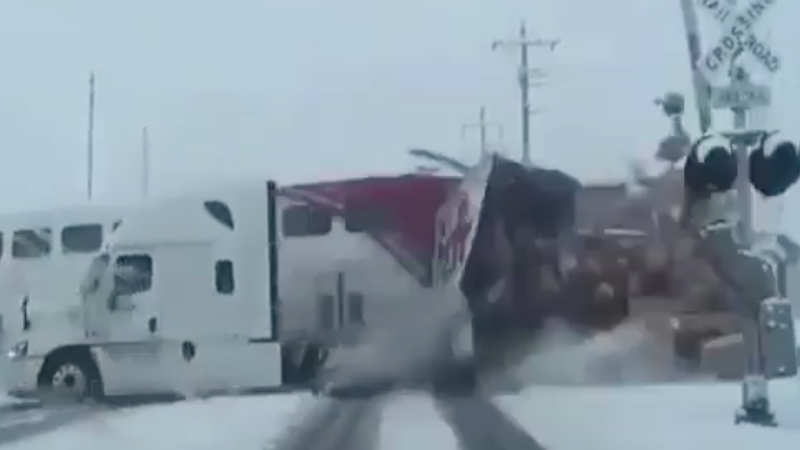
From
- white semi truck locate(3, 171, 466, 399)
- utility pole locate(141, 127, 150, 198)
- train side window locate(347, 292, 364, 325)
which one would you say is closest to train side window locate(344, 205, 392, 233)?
white semi truck locate(3, 171, 466, 399)

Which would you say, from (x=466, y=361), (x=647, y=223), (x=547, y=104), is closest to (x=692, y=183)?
(x=647, y=223)

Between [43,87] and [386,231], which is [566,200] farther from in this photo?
[43,87]

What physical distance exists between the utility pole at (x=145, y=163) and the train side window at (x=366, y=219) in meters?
0.33

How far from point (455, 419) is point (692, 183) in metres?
0.52

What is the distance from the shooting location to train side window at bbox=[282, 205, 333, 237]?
6.91 feet

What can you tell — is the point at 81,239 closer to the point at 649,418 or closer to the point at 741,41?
the point at 649,418

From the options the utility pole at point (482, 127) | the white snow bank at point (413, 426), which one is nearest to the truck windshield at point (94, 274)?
the white snow bank at point (413, 426)

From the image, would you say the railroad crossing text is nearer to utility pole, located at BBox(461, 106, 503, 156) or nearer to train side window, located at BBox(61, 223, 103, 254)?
utility pole, located at BBox(461, 106, 503, 156)

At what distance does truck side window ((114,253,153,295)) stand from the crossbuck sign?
94 cm

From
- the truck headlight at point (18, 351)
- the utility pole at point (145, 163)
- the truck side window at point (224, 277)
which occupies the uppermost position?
the utility pole at point (145, 163)

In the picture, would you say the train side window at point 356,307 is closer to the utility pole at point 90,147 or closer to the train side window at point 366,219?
the train side window at point 366,219

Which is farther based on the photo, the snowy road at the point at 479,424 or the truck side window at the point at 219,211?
the truck side window at the point at 219,211

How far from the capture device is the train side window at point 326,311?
2.10 metres

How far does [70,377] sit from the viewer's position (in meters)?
2.14
